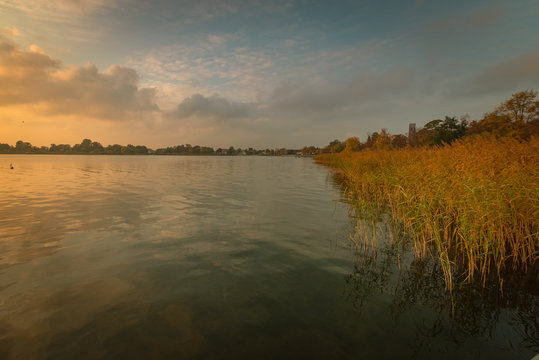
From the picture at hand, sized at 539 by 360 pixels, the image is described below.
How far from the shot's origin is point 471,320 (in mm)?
5035

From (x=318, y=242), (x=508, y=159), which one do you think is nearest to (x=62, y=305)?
(x=318, y=242)

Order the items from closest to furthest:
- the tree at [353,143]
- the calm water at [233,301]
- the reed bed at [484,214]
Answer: the calm water at [233,301] < the reed bed at [484,214] < the tree at [353,143]

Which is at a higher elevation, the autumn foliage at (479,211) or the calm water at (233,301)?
the autumn foliage at (479,211)

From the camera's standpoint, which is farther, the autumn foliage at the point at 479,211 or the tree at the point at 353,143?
the tree at the point at 353,143

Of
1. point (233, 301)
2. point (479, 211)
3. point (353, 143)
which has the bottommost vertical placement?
point (233, 301)

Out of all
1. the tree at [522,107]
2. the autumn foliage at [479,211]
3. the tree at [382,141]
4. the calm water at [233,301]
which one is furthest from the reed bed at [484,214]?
the tree at [522,107]

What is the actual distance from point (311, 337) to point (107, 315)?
4.45 meters

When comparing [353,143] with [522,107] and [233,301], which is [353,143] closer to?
[522,107]

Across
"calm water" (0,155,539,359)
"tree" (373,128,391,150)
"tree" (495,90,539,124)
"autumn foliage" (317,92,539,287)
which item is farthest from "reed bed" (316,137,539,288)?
"tree" (495,90,539,124)

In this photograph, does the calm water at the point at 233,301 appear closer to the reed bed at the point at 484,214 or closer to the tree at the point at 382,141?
the reed bed at the point at 484,214

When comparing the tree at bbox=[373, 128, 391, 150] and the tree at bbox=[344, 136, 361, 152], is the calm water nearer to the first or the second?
the tree at bbox=[373, 128, 391, 150]

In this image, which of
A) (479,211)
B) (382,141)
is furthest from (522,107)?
(479,211)

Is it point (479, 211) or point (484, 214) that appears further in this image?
point (479, 211)

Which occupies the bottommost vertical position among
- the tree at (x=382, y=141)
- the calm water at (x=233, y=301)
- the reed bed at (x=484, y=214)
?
the calm water at (x=233, y=301)
